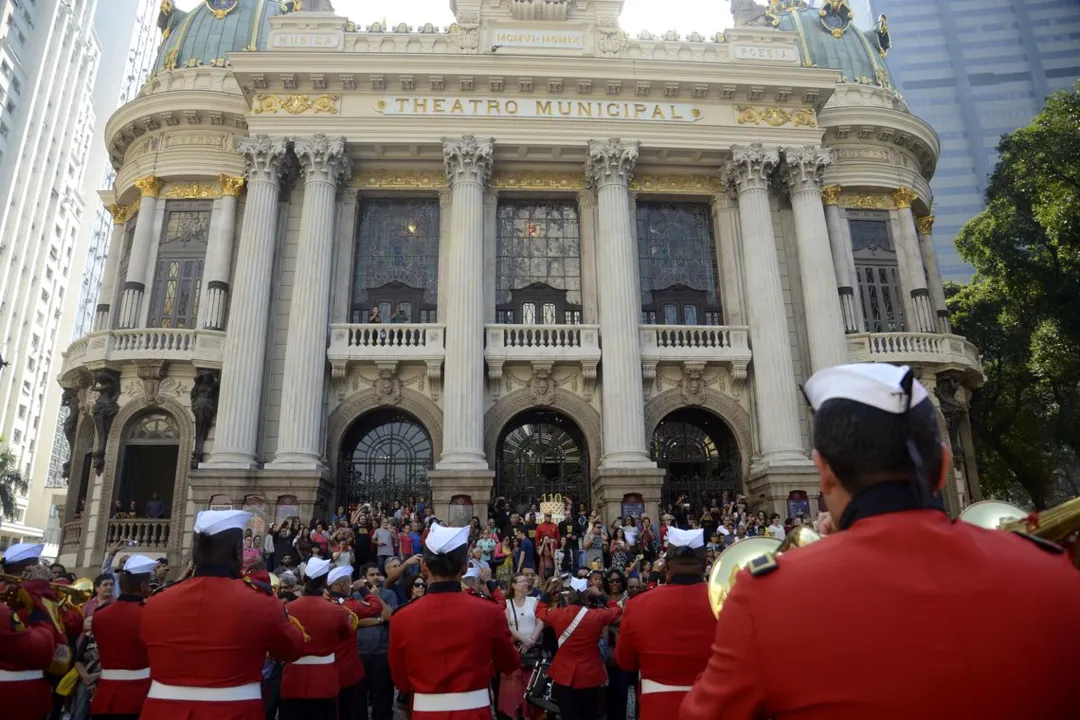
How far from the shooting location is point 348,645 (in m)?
7.54

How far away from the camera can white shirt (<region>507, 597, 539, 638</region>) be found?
8.92 meters

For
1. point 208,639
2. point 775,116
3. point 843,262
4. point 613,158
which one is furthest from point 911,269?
point 208,639

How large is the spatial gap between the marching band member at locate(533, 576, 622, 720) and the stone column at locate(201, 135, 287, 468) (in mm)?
14773

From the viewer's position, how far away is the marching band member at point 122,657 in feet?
19.8

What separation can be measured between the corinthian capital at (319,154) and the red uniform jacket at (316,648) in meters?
18.4

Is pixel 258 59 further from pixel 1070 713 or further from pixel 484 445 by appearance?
pixel 1070 713

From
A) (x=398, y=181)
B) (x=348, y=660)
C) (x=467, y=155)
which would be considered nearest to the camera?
(x=348, y=660)

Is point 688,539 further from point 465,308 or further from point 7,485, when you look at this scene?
point 7,485

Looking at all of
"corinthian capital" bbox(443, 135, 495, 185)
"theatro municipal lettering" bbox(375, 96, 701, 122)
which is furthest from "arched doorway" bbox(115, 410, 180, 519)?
"theatro municipal lettering" bbox(375, 96, 701, 122)

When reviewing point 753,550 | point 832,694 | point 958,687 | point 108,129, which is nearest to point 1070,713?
point 958,687

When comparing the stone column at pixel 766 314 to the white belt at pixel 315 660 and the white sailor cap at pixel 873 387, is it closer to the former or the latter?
the white belt at pixel 315 660

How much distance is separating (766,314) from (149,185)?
65.7 ft

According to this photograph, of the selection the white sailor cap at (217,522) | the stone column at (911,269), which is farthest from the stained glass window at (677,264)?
the white sailor cap at (217,522)

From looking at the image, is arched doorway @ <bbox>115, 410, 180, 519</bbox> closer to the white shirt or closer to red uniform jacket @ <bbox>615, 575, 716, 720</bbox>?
the white shirt
